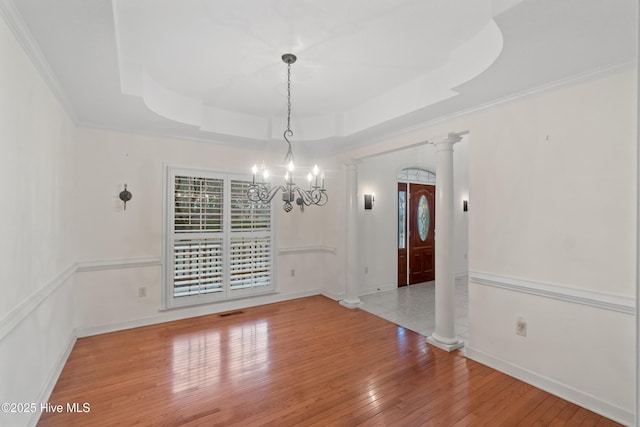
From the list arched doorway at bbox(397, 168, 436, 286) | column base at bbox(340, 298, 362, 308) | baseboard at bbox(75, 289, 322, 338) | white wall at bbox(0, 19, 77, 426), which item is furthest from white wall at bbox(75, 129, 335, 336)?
arched doorway at bbox(397, 168, 436, 286)

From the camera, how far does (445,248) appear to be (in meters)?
3.47

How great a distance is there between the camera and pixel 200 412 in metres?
2.28

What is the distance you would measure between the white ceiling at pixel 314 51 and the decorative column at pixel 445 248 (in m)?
0.48

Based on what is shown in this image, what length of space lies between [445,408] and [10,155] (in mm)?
3406

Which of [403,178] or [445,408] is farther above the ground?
[403,178]

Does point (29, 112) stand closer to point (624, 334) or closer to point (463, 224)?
point (624, 334)

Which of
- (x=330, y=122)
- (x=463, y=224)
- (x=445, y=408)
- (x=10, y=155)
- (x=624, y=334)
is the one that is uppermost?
(x=330, y=122)

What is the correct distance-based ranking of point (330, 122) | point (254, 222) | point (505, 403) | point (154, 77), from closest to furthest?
point (505, 403) → point (154, 77) → point (330, 122) → point (254, 222)

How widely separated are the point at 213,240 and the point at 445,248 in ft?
10.5

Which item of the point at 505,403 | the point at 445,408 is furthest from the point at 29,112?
the point at 505,403

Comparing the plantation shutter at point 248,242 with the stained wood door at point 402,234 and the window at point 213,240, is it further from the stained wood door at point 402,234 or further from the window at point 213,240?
the stained wood door at point 402,234

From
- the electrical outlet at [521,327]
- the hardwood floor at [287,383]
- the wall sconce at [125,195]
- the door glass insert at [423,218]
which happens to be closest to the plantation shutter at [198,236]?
the wall sconce at [125,195]

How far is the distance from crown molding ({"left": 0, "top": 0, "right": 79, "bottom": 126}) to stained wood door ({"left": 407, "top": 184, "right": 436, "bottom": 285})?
18.4ft

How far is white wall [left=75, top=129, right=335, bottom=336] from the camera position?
367 cm
